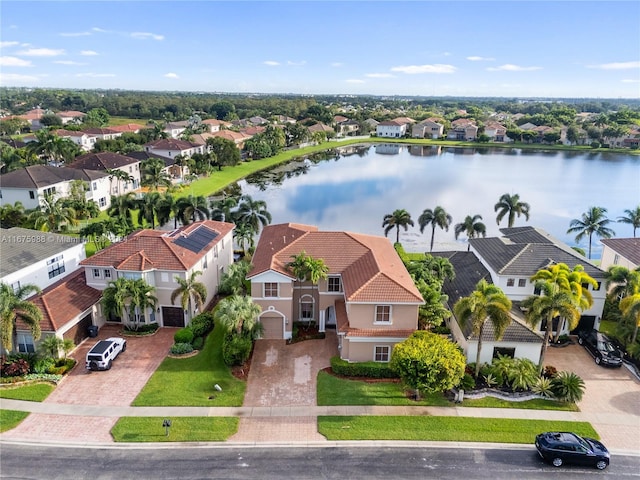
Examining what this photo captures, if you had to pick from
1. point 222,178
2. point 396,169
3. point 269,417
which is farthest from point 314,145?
point 269,417

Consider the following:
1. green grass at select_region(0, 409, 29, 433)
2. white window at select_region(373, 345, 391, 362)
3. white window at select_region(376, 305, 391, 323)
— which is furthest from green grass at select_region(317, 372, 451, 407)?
green grass at select_region(0, 409, 29, 433)

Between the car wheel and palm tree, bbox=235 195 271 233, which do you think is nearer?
the car wheel

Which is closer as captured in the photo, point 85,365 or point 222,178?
point 85,365

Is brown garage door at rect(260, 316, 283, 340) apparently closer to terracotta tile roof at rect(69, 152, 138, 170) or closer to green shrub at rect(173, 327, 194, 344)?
green shrub at rect(173, 327, 194, 344)

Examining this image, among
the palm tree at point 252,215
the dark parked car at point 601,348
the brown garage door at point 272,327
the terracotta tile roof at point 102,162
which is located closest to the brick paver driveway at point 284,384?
the brown garage door at point 272,327

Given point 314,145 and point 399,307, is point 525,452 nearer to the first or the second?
point 399,307

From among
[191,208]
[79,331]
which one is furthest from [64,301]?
[191,208]

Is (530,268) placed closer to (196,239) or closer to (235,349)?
(235,349)
